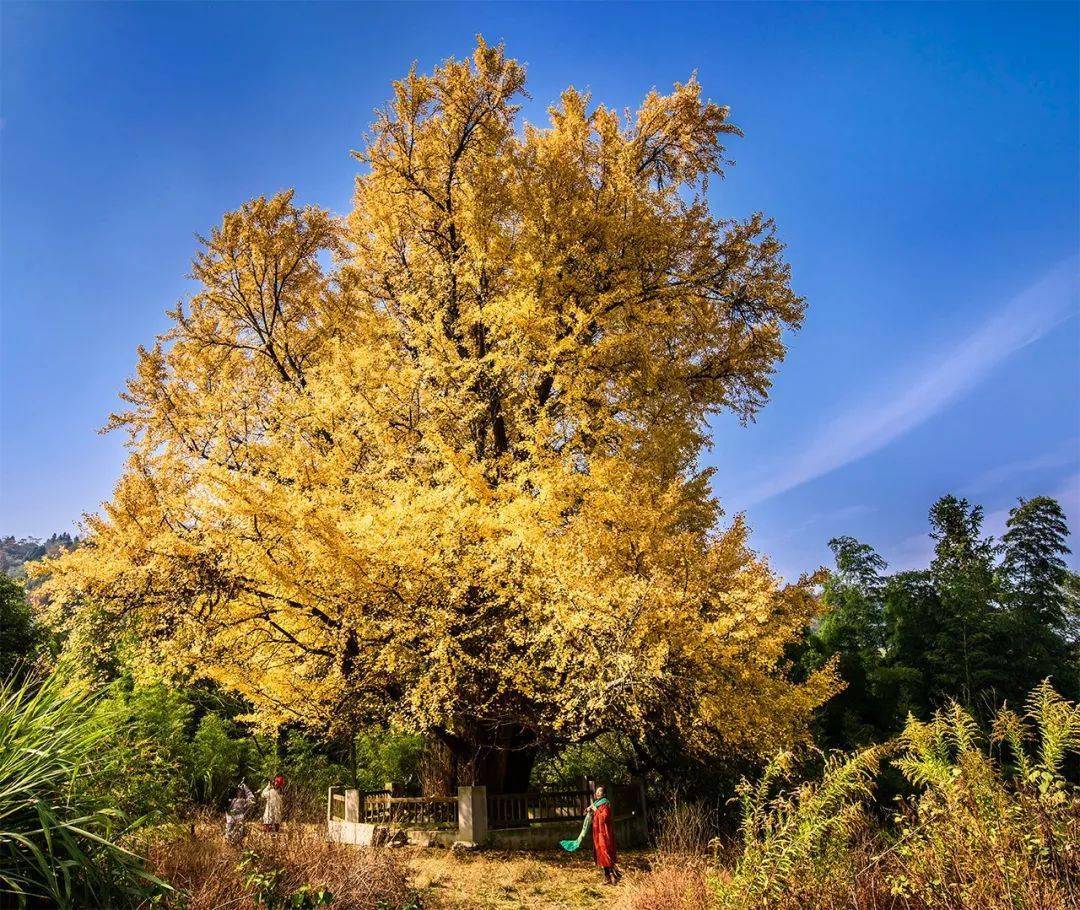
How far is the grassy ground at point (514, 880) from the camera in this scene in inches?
305

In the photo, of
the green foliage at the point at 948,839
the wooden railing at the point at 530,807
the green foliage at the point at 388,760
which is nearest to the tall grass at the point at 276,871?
the green foliage at the point at 948,839

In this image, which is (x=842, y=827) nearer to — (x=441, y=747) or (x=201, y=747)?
(x=441, y=747)

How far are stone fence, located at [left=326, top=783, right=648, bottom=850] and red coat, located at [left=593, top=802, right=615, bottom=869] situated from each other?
2533 mm

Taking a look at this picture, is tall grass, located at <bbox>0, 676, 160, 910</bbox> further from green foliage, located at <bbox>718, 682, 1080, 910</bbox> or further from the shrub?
the shrub

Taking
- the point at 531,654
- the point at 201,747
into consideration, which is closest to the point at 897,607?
the point at 531,654

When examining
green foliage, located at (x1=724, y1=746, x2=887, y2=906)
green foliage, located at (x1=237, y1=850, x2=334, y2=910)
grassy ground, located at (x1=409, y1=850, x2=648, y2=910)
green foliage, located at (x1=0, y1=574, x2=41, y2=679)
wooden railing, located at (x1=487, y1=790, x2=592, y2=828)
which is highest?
green foliage, located at (x1=0, y1=574, x2=41, y2=679)

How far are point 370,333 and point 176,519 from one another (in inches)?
194

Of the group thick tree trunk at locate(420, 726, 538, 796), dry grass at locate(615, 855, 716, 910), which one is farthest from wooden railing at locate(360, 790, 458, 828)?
dry grass at locate(615, 855, 716, 910)

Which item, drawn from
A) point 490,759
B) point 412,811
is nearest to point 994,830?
point 490,759

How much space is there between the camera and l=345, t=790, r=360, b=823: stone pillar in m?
11.6

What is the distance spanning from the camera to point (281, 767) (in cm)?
1742

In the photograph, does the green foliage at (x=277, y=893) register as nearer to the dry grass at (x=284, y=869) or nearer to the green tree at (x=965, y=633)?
the dry grass at (x=284, y=869)

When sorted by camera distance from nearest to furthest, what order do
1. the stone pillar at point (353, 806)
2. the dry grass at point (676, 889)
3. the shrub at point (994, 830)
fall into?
Answer: 1. the shrub at point (994, 830)
2. the dry grass at point (676, 889)
3. the stone pillar at point (353, 806)

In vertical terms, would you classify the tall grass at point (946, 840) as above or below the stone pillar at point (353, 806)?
above
